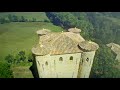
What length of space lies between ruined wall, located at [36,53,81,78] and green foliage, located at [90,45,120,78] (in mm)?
548

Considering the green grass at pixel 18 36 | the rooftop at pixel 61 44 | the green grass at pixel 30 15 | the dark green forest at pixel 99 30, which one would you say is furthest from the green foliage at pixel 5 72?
the dark green forest at pixel 99 30

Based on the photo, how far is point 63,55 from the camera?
13.3 meters

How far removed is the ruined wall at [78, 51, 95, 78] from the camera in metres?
13.4

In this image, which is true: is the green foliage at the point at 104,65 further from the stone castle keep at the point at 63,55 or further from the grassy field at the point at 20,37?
the grassy field at the point at 20,37

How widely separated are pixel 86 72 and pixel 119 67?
0.98m

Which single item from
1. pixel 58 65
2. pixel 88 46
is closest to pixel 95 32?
pixel 88 46

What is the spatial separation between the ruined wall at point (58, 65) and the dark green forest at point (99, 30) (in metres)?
0.59

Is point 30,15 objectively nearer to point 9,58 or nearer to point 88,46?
point 9,58

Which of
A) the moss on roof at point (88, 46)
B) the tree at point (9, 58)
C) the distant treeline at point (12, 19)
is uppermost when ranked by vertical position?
the distant treeline at point (12, 19)

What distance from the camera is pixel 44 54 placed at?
13.2 meters

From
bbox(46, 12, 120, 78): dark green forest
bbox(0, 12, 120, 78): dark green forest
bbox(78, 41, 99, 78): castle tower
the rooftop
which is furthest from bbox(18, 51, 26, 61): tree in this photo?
bbox(78, 41, 99, 78): castle tower

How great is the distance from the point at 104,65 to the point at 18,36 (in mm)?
2685

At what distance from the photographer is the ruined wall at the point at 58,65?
13.3 metres

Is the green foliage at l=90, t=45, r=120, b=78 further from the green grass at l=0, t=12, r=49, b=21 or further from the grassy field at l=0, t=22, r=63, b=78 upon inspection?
the green grass at l=0, t=12, r=49, b=21
